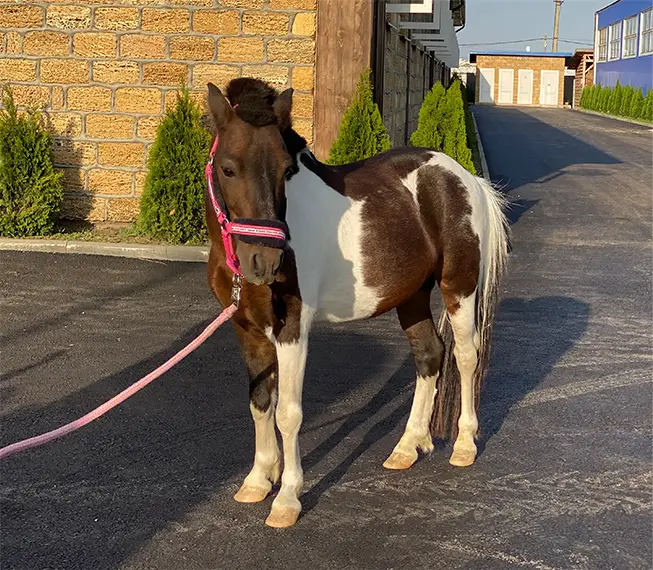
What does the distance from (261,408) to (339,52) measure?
26.4ft

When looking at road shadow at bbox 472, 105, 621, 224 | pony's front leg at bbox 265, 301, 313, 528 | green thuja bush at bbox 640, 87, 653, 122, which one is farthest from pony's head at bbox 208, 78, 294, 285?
green thuja bush at bbox 640, 87, 653, 122

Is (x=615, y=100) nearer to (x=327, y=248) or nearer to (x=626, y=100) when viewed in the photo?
(x=626, y=100)

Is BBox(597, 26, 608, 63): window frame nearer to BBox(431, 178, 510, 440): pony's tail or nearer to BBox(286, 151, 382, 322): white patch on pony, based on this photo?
BBox(431, 178, 510, 440): pony's tail

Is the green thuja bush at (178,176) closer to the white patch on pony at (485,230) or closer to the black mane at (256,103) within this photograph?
the white patch on pony at (485,230)

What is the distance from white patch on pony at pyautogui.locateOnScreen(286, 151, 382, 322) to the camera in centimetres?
412

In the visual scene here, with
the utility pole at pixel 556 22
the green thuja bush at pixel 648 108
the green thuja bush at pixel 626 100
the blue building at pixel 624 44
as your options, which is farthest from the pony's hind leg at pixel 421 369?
the utility pole at pixel 556 22

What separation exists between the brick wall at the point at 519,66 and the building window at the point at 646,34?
17398 millimetres

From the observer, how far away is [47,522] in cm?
412

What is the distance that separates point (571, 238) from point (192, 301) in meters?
6.46

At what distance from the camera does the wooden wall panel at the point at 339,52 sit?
1147cm

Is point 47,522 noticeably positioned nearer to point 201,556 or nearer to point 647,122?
point 201,556

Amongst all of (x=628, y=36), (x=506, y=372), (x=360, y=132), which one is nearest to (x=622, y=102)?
(x=628, y=36)

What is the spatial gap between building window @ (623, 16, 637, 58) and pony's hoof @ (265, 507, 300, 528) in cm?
5555

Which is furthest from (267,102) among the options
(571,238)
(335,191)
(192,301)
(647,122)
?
(647,122)
